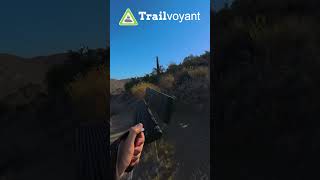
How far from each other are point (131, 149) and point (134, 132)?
206mm

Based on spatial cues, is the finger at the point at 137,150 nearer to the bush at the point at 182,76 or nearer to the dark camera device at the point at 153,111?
the dark camera device at the point at 153,111

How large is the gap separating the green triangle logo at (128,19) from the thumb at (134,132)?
1145 mm

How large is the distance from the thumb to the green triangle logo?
114 cm

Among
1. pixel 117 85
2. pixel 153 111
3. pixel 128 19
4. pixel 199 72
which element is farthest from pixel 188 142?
pixel 128 19

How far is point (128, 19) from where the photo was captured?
235 inches

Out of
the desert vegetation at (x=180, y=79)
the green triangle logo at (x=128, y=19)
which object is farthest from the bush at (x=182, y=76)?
the green triangle logo at (x=128, y=19)

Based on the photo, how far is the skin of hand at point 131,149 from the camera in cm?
609
